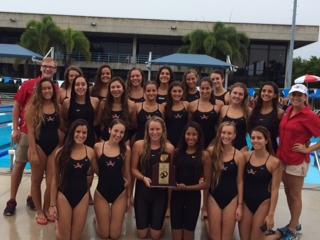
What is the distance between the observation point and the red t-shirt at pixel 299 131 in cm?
335

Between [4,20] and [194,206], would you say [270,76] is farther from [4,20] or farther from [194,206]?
[194,206]

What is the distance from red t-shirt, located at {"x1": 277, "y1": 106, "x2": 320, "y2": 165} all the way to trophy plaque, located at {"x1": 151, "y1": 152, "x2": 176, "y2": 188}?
118cm

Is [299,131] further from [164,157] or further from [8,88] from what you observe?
[8,88]

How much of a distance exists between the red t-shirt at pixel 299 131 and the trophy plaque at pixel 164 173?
1179 mm

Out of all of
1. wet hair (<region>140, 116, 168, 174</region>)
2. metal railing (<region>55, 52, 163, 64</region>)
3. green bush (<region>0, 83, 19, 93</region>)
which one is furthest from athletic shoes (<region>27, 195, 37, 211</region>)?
metal railing (<region>55, 52, 163, 64</region>)

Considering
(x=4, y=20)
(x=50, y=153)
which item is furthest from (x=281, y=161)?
(x=4, y=20)

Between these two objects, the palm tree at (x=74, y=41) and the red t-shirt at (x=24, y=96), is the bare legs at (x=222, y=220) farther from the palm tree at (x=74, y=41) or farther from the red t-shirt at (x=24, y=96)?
the palm tree at (x=74, y=41)

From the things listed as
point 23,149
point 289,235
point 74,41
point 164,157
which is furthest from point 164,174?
point 74,41

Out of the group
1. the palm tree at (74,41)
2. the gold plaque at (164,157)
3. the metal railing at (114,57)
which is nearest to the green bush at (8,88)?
the palm tree at (74,41)

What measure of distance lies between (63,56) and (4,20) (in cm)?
723

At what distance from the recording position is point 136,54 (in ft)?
107

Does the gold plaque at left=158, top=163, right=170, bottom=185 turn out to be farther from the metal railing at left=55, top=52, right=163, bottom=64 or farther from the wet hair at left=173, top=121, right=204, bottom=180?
the metal railing at left=55, top=52, right=163, bottom=64

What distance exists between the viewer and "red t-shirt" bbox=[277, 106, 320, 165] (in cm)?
335

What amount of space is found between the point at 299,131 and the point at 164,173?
1406mm
